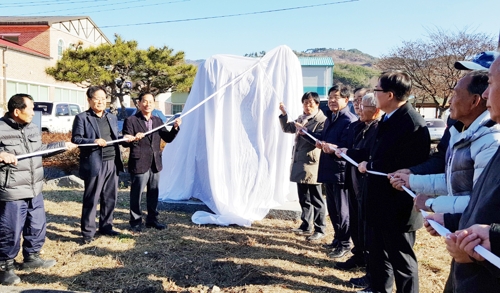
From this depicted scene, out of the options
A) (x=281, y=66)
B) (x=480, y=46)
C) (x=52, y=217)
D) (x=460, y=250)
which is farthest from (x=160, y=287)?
(x=480, y=46)

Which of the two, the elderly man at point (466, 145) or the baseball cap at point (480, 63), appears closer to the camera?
the elderly man at point (466, 145)

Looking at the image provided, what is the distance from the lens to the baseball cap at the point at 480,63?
81.7 inches

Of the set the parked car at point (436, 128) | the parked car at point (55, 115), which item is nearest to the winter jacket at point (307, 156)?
the parked car at point (436, 128)

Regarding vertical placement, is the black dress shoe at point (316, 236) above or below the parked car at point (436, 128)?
below

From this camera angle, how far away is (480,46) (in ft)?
57.2

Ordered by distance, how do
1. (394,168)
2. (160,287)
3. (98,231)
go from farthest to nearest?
(98,231) < (160,287) < (394,168)

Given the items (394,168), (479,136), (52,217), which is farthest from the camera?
(52,217)

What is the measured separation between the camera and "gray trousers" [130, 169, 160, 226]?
16.0 feet

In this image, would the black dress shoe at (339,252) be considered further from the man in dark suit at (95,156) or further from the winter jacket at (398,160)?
the man in dark suit at (95,156)

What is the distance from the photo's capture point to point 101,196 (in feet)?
15.3

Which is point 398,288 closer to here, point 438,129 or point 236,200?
point 236,200

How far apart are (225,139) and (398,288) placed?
3.53 metres

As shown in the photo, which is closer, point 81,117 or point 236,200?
point 81,117

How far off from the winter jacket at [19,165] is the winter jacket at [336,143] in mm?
2981
